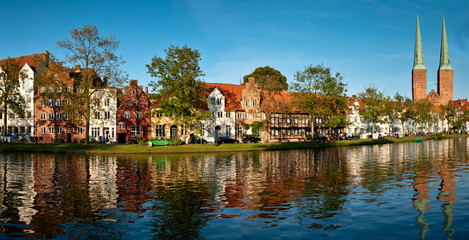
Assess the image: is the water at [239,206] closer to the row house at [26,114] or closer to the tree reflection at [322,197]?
the tree reflection at [322,197]

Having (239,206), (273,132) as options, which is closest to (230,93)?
(273,132)

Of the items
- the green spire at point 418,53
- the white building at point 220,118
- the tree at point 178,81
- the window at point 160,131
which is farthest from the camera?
the green spire at point 418,53

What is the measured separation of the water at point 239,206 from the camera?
13.3m

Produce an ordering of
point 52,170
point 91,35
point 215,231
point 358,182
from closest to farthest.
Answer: point 215,231 → point 358,182 → point 52,170 → point 91,35

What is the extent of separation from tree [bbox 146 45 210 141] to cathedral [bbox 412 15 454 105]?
14538cm

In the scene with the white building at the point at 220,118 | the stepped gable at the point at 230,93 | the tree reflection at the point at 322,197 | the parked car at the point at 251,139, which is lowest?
the tree reflection at the point at 322,197

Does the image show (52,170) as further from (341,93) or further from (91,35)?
(341,93)

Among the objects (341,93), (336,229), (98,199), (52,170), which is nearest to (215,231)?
(336,229)

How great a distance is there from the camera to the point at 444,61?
18488cm

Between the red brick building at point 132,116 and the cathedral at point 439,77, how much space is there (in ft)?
470

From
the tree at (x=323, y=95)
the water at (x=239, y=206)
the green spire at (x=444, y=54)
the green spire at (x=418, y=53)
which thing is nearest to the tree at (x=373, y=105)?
the tree at (x=323, y=95)

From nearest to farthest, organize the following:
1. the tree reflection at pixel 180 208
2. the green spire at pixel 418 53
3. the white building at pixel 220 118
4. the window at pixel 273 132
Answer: the tree reflection at pixel 180 208 < the white building at pixel 220 118 < the window at pixel 273 132 < the green spire at pixel 418 53

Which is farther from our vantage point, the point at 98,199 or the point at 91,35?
the point at 91,35

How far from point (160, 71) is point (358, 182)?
4654 centimetres
